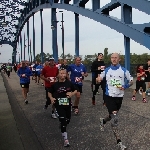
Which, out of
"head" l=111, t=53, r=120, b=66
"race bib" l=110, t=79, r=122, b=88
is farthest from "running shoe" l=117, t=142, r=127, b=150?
"head" l=111, t=53, r=120, b=66

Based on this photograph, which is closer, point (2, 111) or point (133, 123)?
point (133, 123)

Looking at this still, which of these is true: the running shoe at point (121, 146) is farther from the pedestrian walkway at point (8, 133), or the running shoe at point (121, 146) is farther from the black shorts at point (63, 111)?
the pedestrian walkway at point (8, 133)

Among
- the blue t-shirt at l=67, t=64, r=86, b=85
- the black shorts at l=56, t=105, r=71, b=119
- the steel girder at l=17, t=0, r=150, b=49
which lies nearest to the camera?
the black shorts at l=56, t=105, r=71, b=119

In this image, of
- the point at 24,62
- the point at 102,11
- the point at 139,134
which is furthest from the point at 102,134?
the point at 102,11

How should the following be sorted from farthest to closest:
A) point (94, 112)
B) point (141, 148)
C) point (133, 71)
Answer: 1. point (133, 71)
2. point (94, 112)
3. point (141, 148)

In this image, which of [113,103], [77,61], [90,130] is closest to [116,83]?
[113,103]

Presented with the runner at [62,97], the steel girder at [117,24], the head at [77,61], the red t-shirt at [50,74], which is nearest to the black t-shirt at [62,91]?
the runner at [62,97]

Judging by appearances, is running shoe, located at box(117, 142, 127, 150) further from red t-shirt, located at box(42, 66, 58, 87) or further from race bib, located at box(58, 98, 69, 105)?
red t-shirt, located at box(42, 66, 58, 87)

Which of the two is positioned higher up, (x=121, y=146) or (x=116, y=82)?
(x=116, y=82)

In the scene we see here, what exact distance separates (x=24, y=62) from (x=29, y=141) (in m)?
5.92

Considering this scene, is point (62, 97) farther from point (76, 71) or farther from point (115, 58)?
point (76, 71)

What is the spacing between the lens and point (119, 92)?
5520 millimetres

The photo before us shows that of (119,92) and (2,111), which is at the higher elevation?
(119,92)

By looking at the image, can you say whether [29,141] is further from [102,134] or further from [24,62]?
[24,62]
